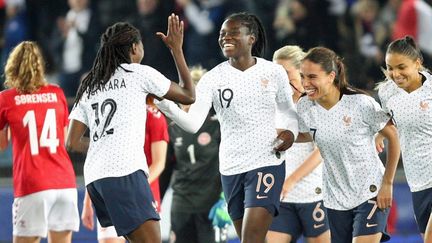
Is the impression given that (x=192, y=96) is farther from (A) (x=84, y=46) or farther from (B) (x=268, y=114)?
(A) (x=84, y=46)

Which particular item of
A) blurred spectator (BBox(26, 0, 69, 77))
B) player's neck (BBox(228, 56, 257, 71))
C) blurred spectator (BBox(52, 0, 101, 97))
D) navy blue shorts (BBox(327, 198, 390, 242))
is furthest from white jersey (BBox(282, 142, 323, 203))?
blurred spectator (BBox(26, 0, 69, 77))

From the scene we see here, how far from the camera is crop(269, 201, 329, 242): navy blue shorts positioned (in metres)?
9.70

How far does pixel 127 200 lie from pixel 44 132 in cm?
198

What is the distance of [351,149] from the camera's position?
346 inches

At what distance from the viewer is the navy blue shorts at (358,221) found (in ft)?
28.6

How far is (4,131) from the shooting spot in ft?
32.8

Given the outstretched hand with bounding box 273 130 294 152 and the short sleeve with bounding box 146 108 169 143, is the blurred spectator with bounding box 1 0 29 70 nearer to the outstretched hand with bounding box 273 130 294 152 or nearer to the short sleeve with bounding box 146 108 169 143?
the short sleeve with bounding box 146 108 169 143

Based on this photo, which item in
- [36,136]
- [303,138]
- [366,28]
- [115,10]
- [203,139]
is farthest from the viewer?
[115,10]

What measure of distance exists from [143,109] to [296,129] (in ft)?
4.03

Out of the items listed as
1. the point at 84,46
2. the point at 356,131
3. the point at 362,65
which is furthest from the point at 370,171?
the point at 84,46

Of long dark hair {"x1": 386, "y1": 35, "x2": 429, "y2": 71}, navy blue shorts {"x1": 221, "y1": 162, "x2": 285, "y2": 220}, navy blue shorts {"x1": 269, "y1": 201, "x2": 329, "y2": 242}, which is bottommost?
navy blue shorts {"x1": 269, "y1": 201, "x2": 329, "y2": 242}

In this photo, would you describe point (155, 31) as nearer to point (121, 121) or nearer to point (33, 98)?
point (33, 98)

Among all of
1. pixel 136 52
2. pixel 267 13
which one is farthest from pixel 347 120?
pixel 267 13

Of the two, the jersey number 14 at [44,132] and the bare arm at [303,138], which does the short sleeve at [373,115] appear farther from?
the jersey number 14 at [44,132]
